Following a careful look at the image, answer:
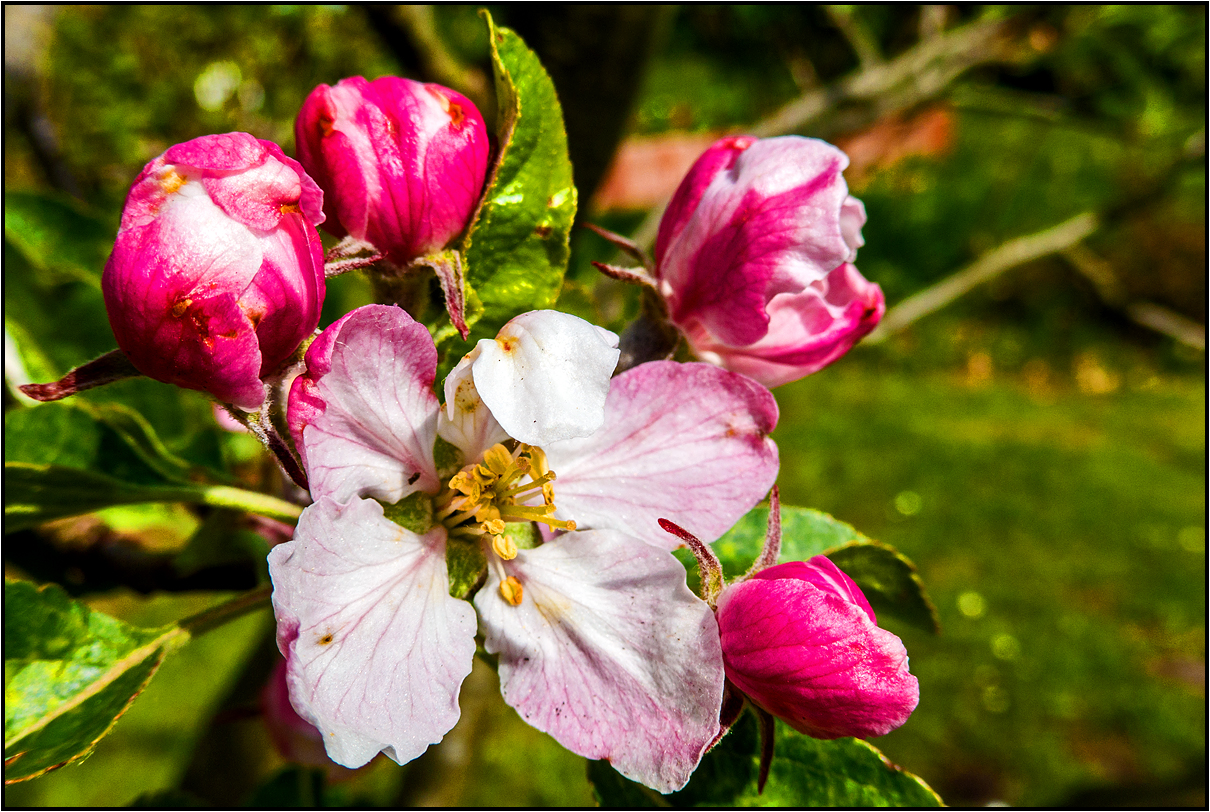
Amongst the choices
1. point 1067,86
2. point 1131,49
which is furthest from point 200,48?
point 1067,86

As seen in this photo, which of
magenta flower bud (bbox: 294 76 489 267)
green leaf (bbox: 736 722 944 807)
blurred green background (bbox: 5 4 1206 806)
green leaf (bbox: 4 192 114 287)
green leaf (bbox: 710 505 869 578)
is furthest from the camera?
blurred green background (bbox: 5 4 1206 806)

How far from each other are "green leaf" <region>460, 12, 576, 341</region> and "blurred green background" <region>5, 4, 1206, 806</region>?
0.40ft

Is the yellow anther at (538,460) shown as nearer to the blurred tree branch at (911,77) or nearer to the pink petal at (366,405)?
the pink petal at (366,405)

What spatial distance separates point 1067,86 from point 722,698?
18.1ft

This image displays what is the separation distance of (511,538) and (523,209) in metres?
0.26

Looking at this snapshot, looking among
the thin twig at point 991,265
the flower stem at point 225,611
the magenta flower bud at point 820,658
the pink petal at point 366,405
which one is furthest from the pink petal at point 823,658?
the thin twig at point 991,265

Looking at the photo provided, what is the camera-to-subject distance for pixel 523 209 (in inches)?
29.1

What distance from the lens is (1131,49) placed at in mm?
2879

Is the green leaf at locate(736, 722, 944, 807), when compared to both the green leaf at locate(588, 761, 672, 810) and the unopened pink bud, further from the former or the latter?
the unopened pink bud

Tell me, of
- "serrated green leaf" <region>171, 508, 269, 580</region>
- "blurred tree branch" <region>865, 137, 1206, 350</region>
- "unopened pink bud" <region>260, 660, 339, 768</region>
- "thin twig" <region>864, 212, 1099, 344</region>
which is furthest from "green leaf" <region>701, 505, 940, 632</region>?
"thin twig" <region>864, 212, 1099, 344</region>

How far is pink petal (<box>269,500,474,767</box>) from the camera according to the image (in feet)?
1.77

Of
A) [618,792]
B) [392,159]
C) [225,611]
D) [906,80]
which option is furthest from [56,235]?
[906,80]

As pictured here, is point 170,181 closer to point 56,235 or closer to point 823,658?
point 823,658

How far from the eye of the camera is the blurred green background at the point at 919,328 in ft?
5.41
